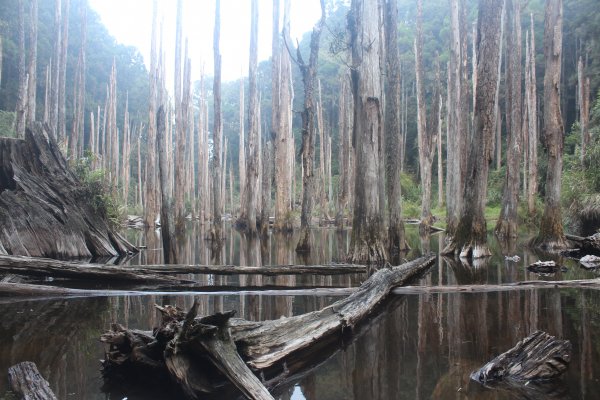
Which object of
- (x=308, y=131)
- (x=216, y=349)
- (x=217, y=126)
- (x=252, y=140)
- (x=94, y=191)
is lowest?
(x=216, y=349)

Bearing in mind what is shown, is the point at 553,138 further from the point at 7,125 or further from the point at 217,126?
the point at 7,125

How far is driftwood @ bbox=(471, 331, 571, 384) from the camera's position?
2.49m

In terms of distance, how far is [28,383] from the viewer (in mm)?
2332

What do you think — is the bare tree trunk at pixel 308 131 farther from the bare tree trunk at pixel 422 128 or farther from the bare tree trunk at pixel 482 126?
the bare tree trunk at pixel 422 128

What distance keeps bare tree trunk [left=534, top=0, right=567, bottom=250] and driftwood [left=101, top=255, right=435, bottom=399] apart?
9077mm

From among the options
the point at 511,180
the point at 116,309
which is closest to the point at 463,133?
the point at 511,180

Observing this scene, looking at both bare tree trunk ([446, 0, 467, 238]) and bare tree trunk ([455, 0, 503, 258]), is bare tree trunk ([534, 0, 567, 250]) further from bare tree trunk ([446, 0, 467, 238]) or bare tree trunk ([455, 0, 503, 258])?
bare tree trunk ([446, 0, 467, 238])

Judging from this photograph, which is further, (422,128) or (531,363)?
(422,128)

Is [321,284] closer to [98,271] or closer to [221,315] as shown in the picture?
[98,271]

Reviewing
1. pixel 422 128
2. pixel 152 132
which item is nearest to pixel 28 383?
pixel 152 132

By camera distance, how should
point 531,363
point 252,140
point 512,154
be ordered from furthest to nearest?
point 252,140, point 512,154, point 531,363

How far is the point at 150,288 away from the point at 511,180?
1144 centimetres

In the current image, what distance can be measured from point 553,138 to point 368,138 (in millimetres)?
4709

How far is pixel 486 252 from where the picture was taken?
30.8 ft
